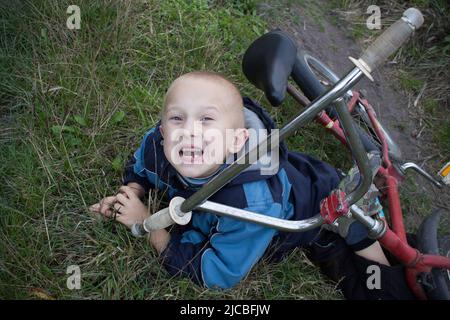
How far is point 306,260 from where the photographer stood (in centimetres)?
202

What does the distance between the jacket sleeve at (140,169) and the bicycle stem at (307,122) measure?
62 cm

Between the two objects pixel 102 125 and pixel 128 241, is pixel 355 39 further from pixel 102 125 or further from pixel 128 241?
pixel 128 241

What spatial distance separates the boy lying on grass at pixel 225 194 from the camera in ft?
5.18

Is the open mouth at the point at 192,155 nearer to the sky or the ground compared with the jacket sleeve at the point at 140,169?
nearer to the sky

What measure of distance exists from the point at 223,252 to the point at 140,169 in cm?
53

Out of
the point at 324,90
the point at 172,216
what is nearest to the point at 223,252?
the point at 172,216

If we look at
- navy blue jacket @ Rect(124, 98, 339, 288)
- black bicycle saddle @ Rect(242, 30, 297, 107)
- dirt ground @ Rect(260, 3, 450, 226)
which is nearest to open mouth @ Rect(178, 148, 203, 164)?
navy blue jacket @ Rect(124, 98, 339, 288)

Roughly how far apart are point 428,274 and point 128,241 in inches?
44.8

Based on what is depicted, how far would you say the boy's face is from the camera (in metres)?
1.55

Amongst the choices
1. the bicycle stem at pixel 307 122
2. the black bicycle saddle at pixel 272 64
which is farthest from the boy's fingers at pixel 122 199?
the black bicycle saddle at pixel 272 64

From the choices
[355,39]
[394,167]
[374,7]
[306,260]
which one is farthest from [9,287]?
[374,7]

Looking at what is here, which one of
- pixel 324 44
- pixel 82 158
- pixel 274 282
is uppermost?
pixel 324 44

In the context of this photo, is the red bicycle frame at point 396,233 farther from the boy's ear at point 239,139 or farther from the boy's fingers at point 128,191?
the boy's fingers at point 128,191

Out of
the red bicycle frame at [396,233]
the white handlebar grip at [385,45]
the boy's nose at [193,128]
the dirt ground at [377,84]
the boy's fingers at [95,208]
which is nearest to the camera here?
the white handlebar grip at [385,45]
